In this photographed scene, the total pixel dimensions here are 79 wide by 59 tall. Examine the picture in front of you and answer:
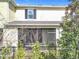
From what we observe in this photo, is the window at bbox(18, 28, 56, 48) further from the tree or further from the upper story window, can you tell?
the tree

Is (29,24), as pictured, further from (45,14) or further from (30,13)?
(45,14)

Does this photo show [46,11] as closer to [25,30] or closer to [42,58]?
[25,30]

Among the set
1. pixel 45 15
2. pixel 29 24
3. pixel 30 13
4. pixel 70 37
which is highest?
pixel 30 13

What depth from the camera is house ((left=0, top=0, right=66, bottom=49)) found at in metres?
23.6

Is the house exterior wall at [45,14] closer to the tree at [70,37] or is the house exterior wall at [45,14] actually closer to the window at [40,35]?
the window at [40,35]

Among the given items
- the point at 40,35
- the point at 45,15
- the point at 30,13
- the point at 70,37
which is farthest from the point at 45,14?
the point at 70,37

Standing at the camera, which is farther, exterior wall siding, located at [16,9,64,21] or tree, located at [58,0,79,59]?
exterior wall siding, located at [16,9,64,21]

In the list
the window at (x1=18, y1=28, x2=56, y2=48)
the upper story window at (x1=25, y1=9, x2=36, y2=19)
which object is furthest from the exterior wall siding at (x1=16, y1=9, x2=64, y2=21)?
the window at (x1=18, y1=28, x2=56, y2=48)

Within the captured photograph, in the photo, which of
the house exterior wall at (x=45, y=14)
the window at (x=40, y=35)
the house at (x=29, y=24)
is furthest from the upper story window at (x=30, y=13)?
the window at (x=40, y=35)

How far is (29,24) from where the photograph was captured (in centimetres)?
2489

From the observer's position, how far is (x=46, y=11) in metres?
29.6

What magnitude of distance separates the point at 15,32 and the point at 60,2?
7.84 metres

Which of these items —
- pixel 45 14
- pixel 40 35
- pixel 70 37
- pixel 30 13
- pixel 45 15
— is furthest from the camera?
pixel 45 14

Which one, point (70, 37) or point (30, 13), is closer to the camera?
point (70, 37)
